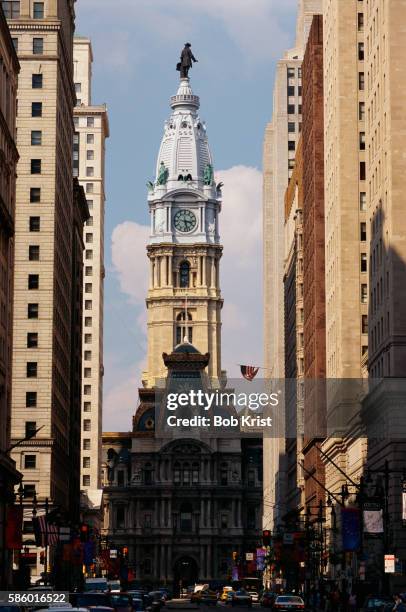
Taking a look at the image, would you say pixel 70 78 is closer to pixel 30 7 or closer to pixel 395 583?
pixel 30 7

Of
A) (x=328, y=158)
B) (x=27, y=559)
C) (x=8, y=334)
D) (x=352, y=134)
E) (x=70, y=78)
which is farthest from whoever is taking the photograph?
(x=70, y=78)

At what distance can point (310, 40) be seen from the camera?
154125 millimetres

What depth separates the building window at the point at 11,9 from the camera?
135m

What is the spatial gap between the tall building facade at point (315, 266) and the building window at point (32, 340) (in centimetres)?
2674

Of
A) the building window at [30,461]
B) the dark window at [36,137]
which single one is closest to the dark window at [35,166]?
the dark window at [36,137]

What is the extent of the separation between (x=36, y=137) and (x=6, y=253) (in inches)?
1635

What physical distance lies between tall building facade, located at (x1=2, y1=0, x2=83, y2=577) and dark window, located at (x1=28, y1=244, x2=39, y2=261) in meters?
0.08

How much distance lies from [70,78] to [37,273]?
27146 millimetres

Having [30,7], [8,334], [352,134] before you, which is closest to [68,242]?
[30,7]

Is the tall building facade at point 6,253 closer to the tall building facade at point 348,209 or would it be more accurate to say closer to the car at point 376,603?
the car at point 376,603

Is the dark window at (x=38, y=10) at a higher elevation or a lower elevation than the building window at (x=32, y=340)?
higher

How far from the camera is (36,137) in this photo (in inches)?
5305

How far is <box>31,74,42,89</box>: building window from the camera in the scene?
5340 inches

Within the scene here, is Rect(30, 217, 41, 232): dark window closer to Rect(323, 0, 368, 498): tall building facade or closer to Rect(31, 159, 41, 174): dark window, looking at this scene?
Rect(31, 159, 41, 174): dark window
